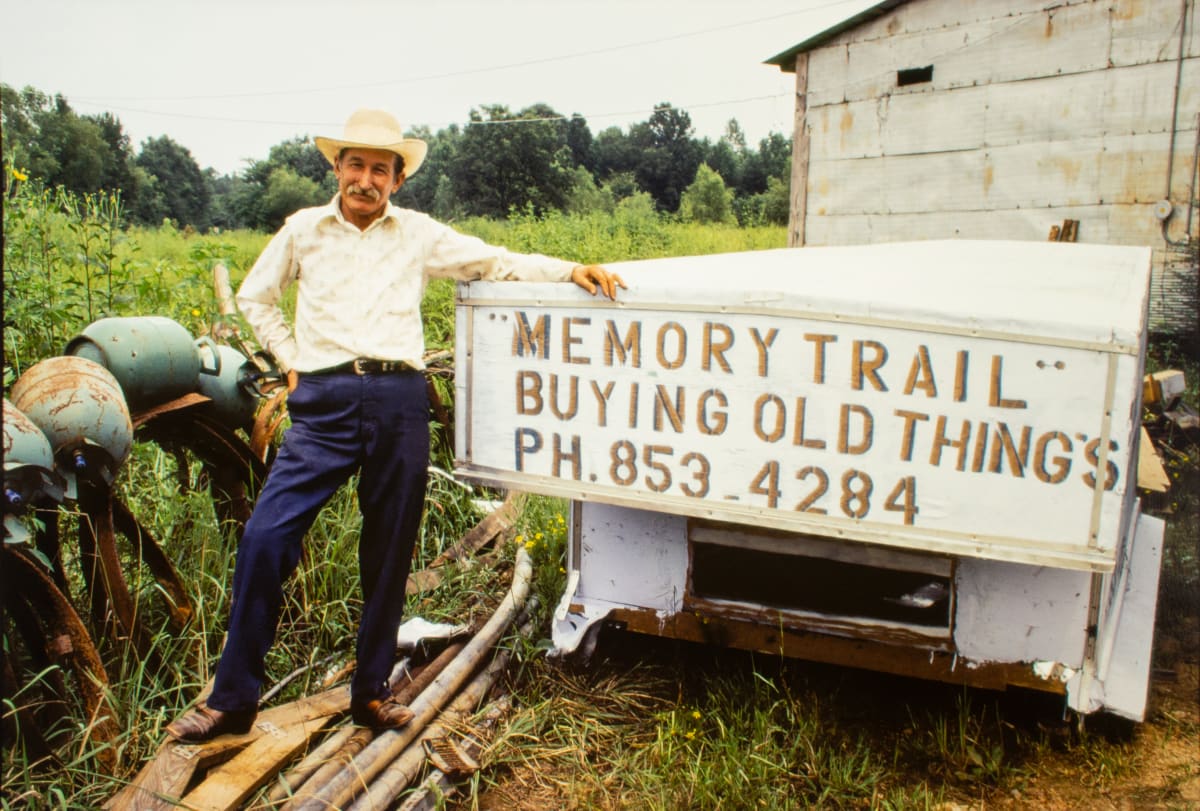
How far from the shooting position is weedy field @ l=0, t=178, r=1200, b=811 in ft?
9.51

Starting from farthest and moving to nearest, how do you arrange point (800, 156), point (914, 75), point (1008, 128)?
point (800, 156) → point (914, 75) → point (1008, 128)

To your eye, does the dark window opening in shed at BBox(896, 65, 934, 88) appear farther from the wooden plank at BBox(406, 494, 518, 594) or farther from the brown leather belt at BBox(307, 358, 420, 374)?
the brown leather belt at BBox(307, 358, 420, 374)

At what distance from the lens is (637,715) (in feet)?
11.3

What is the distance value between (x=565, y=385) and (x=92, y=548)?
6.67 feet

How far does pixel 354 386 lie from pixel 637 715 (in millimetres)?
1753

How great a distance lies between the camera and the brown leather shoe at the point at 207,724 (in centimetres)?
272

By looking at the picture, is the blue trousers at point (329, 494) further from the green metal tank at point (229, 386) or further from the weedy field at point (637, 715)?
the green metal tank at point (229, 386)

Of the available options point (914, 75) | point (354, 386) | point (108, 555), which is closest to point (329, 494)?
point (354, 386)

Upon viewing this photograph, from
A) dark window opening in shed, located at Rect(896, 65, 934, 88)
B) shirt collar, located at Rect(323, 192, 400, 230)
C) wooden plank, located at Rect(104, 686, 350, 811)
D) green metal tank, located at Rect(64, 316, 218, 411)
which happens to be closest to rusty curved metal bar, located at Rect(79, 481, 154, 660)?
green metal tank, located at Rect(64, 316, 218, 411)

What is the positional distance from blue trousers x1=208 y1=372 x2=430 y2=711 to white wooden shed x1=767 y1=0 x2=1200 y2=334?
287 inches

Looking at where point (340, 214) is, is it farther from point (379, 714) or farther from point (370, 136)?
point (379, 714)

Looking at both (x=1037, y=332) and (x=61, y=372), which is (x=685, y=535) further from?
(x=61, y=372)

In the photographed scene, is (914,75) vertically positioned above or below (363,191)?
above

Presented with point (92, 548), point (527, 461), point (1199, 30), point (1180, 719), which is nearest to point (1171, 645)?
point (1180, 719)
